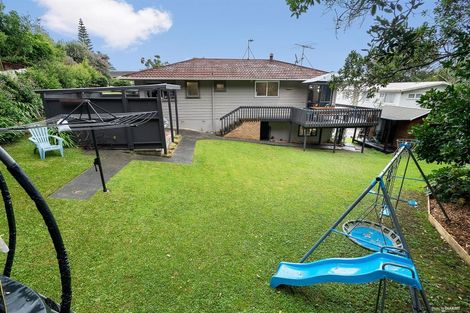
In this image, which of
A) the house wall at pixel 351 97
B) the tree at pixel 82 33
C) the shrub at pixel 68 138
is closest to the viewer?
the house wall at pixel 351 97

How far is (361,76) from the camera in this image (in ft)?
12.5

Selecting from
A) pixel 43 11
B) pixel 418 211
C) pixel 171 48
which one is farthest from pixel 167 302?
pixel 171 48

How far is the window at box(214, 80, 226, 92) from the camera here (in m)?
15.1

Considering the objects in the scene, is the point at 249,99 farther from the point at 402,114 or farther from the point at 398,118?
the point at 402,114

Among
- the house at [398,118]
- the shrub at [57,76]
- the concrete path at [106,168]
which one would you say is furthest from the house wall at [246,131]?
the shrub at [57,76]

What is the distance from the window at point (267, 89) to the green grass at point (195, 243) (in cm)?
979

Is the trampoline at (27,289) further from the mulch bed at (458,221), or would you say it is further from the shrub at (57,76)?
the shrub at (57,76)

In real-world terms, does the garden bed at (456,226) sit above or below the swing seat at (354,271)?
below

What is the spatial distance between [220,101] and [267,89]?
10.8 feet

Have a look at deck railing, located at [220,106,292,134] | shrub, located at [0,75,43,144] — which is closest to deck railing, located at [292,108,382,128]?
deck railing, located at [220,106,292,134]

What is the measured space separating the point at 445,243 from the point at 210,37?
3466 centimetres

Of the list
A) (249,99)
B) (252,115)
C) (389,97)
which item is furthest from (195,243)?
(389,97)

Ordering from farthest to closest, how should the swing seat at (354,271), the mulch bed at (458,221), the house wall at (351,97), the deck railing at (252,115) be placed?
1. the deck railing at (252,115)
2. the house wall at (351,97)
3. the mulch bed at (458,221)
4. the swing seat at (354,271)

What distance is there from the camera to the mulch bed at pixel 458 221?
4240mm
